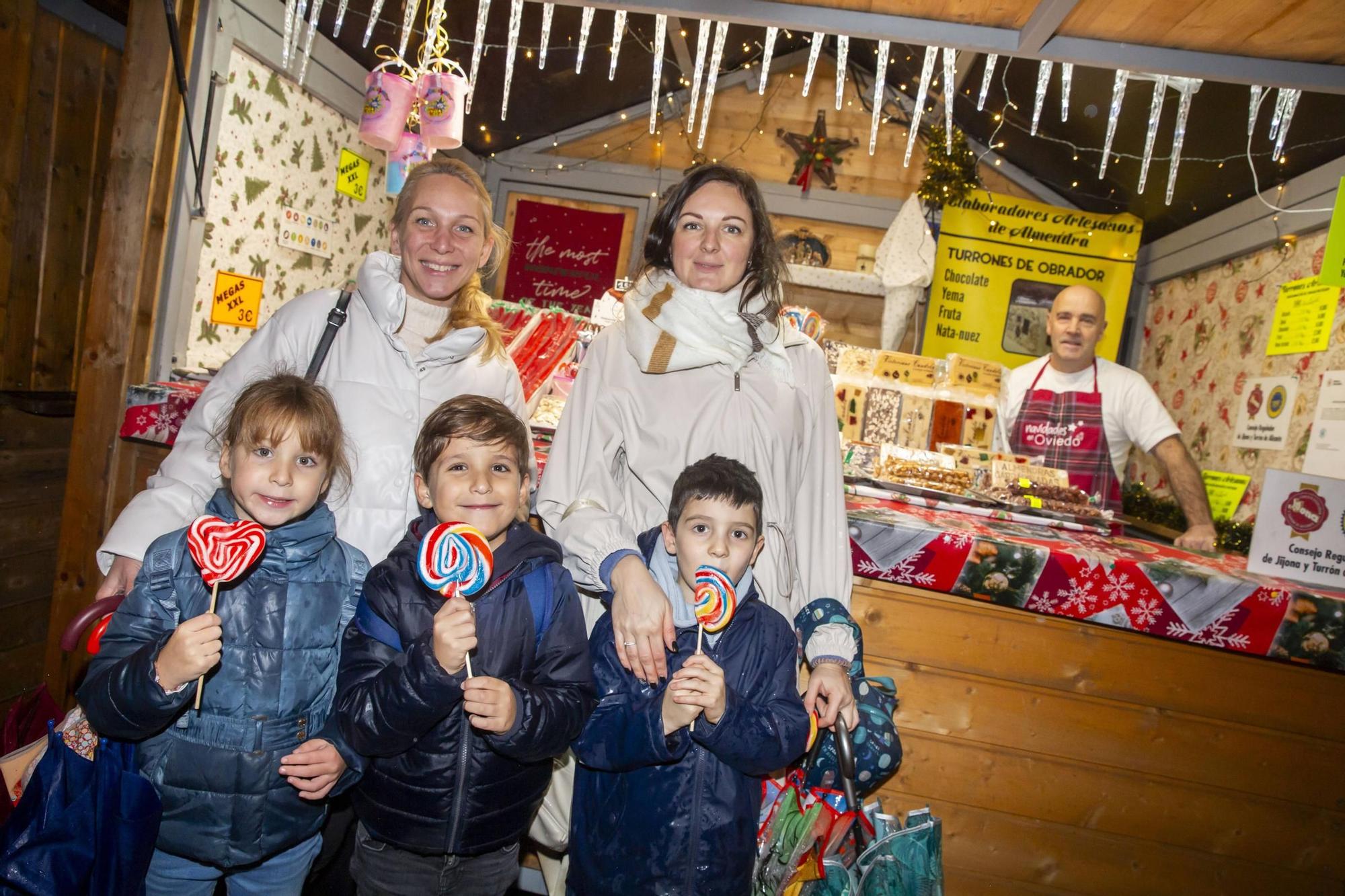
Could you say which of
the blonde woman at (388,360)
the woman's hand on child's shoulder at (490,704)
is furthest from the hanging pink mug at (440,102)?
the woman's hand on child's shoulder at (490,704)

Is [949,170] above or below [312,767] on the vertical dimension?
above

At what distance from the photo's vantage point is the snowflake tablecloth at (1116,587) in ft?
7.36

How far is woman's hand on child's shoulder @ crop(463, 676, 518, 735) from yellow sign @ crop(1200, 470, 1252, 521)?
416cm

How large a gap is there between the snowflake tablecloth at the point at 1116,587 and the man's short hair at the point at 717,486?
663 mm

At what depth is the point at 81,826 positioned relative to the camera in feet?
4.99

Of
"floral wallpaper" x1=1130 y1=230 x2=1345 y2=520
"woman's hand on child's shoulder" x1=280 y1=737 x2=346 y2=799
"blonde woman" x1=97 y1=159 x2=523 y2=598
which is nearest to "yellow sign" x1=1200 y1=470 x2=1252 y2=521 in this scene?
"floral wallpaper" x1=1130 y1=230 x2=1345 y2=520

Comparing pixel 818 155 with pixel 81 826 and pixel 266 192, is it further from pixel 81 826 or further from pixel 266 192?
pixel 81 826

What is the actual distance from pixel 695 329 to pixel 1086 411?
289 centimetres

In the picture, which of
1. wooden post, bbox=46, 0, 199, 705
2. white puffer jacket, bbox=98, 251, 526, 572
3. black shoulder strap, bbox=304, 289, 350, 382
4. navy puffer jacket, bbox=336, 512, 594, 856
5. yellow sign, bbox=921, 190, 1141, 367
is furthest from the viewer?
yellow sign, bbox=921, 190, 1141, 367

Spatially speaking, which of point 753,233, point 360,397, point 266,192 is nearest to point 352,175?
point 266,192

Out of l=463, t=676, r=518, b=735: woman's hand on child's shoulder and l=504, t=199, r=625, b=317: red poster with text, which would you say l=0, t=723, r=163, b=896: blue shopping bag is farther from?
l=504, t=199, r=625, b=317: red poster with text

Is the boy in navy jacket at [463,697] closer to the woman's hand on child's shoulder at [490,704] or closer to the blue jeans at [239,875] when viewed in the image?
the woman's hand on child's shoulder at [490,704]

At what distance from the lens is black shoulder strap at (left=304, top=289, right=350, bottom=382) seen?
2.07m

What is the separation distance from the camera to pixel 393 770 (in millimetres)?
1702
